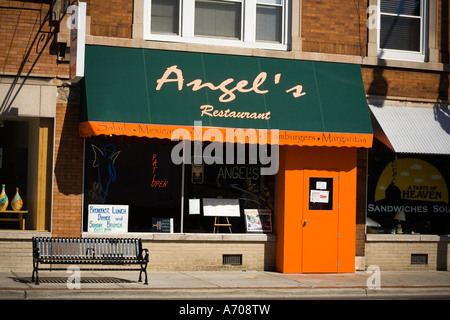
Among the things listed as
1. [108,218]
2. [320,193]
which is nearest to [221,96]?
[320,193]

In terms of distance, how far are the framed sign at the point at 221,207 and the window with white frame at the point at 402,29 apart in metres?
5.33

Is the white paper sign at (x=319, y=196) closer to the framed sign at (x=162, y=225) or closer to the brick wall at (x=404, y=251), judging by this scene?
the brick wall at (x=404, y=251)

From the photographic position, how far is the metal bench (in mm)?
12953

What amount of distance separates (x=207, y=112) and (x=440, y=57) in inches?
259

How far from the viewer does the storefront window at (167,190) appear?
15.3 m

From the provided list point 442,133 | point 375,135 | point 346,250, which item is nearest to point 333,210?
point 346,250

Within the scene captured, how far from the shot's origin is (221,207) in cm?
1616

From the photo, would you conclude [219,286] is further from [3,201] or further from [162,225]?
[3,201]

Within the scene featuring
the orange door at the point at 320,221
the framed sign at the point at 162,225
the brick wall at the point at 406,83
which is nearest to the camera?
the framed sign at the point at 162,225

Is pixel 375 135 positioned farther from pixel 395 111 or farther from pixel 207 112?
pixel 207 112

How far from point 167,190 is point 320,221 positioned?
→ 143 inches

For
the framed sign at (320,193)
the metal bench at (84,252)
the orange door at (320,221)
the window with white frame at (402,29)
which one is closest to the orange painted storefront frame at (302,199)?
the orange door at (320,221)

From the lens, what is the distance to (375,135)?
1664 centimetres
